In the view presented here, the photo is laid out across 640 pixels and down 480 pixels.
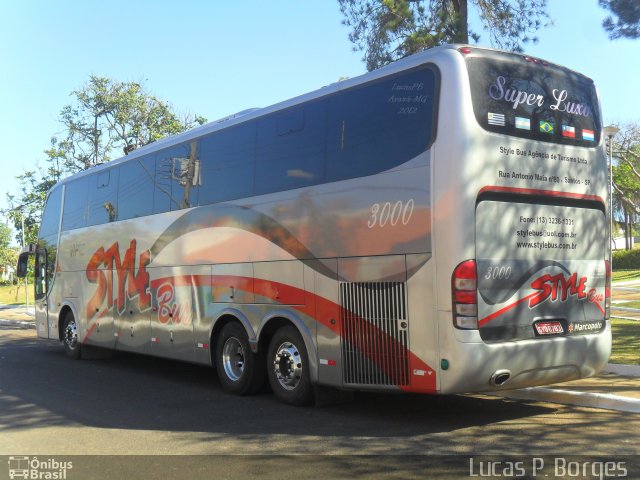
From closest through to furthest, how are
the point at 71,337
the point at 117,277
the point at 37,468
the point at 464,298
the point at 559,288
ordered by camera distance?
1. the point at 37,468
2. the point at 464,298
3. the point at 559,288
4. the point at 117,277
5. the point at 71,337

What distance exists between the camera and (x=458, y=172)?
6809mm

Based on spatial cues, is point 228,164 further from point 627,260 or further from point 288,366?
point 627,260

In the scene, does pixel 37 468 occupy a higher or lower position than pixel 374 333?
lower

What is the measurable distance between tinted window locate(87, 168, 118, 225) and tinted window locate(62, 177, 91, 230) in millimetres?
334

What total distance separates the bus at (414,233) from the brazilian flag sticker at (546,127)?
24mm

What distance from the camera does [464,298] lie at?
22.1ft

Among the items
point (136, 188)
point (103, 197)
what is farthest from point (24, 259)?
point (136, 188)

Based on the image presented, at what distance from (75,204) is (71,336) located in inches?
118

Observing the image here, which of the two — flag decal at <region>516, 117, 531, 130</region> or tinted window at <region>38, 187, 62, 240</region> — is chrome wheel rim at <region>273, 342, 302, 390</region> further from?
tinted window at <region>38, 187, 62, 240</region>

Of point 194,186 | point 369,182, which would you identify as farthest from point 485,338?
point 194,186

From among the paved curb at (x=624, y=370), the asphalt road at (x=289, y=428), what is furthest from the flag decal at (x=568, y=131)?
the paved curb at (x=624, y=370)

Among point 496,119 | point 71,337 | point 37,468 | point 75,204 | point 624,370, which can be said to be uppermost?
point 75,204

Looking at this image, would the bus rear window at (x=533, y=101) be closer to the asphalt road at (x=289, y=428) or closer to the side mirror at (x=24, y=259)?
the asphalt road at (x=289, y=428)

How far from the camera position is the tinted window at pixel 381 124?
7176 mm
